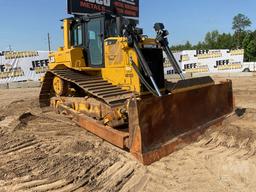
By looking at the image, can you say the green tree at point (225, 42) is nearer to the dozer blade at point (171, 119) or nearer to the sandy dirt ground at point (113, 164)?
the dozer blade at point (171, 119)

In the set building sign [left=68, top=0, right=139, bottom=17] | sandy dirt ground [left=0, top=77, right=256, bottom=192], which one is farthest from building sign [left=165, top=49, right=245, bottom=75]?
sandy dirt ground [left=0, top=77, right=256, bottom=192]

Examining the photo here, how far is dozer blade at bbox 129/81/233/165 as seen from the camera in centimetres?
550

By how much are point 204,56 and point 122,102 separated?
2285 cm

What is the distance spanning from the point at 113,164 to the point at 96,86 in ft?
8.46

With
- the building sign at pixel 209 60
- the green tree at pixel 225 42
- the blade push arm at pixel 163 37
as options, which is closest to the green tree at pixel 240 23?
the green tree at pixel 225 42

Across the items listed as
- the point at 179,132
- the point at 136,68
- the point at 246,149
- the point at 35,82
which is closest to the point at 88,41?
the point at 136,68

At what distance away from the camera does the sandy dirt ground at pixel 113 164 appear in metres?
4.70

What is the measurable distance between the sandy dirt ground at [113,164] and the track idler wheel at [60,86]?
5.03 ft

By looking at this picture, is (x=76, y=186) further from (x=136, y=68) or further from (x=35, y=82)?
(x=35, y=82)

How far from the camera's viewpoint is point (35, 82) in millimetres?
21078

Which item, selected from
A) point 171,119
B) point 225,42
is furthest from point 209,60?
point 225,42

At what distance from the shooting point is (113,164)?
17.8 ft

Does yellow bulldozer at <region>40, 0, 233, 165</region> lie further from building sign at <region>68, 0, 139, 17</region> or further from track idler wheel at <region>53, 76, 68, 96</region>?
building sign at <region>68, 0, 139, 17</region>

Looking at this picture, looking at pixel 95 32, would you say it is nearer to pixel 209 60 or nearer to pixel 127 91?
pixel 127 91
